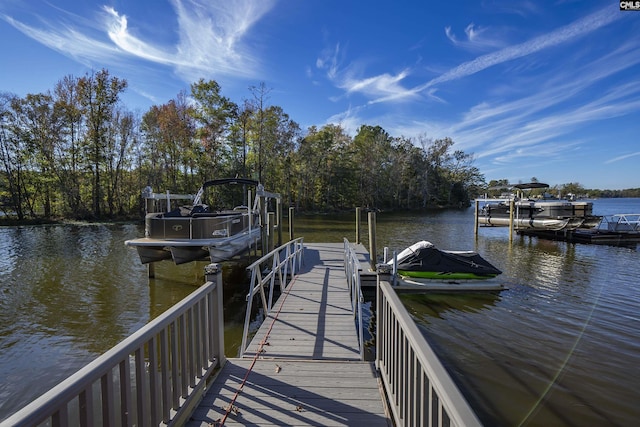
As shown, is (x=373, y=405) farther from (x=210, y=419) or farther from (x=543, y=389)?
(x=543, y=389)

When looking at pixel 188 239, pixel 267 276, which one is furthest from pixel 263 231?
pixel 267 276

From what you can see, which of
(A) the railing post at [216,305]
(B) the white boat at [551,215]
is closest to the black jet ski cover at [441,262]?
(A) the railing post at [216,305]

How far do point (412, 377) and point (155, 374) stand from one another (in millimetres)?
1563

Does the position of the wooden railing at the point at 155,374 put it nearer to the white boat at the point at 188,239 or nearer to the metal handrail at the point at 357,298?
the metal handrail at the point at 357,298

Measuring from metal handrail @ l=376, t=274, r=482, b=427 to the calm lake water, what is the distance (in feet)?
7.37

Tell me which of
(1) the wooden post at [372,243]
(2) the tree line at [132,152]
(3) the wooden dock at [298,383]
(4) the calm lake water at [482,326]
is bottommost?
(4) the calm lake water at [482,326]

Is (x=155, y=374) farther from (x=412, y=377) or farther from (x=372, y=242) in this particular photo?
(x=372, y=242)

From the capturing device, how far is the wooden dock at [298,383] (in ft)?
8.17

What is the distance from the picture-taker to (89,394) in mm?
1486

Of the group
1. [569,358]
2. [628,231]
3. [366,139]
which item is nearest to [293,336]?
[569,358]

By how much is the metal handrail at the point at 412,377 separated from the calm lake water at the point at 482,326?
88.5 inches

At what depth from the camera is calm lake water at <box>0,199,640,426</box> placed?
4379mm

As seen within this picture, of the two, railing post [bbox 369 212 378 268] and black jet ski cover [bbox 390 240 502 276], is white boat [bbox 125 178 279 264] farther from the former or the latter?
black jet ski cover [bbox 390 240 502 276]

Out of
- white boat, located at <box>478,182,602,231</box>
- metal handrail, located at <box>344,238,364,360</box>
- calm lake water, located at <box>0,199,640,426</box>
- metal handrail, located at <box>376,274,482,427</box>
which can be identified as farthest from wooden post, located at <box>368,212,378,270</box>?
white boat, located at <box>478,182,602,231</box>
